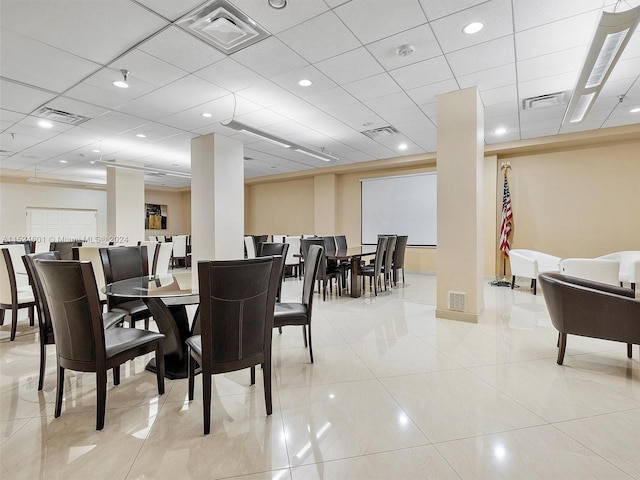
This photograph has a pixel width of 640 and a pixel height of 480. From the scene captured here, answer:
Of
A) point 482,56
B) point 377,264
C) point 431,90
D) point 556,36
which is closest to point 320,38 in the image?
point 482,56

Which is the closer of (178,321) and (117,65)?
(178,321)

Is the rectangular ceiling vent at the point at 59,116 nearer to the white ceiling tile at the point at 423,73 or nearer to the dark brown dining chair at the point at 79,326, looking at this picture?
the dark brown dining chair at the point at 79,326

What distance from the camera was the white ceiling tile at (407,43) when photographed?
3072 mm

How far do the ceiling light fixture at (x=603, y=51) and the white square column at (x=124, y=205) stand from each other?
8.87 meters

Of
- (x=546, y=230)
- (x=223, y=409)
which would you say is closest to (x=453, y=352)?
(x=223, y=409)

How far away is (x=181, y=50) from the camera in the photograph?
10.7 feet

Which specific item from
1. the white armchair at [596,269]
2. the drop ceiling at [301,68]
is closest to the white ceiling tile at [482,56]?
the drop ceiling at [301,68]

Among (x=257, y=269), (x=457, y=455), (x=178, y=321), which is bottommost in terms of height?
(x=457, y=455)

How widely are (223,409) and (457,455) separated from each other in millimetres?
1418

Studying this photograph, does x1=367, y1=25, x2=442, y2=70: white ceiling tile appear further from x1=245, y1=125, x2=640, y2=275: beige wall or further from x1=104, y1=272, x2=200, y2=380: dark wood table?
x1=245, y1=125, x2=640, y2=275: beige wall

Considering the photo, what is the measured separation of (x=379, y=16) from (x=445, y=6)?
20.7 inches

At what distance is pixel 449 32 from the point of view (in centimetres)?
304

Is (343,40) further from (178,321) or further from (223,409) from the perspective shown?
(223,409)

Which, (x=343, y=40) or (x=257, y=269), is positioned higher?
(x=343, y=40)
